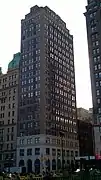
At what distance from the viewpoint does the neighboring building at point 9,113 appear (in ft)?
406

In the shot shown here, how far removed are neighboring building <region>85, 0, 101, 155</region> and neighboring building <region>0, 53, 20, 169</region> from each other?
41.3m

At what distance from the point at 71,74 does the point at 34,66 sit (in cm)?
2962

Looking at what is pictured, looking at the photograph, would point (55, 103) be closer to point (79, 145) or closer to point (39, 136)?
point (39, 136)

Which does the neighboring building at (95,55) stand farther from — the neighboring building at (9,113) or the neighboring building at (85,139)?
the neighboring building at (85,139)

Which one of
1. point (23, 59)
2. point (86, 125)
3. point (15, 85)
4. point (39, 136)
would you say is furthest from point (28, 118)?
point (86, 125)

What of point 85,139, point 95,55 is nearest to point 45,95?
point 95,55

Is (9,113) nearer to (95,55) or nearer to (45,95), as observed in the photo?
(45,95)

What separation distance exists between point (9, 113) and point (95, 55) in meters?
51.0

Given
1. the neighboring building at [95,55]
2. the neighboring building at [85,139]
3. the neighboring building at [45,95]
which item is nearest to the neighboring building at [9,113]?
the neighboring building at [45,95]

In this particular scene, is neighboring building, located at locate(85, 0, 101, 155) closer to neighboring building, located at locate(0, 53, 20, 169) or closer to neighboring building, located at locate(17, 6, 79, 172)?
neighboring building, located at locate(17, 6, 79, 172)

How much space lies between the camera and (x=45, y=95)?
12006cm

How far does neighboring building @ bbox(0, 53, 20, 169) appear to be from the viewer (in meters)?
124

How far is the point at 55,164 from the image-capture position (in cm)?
11781

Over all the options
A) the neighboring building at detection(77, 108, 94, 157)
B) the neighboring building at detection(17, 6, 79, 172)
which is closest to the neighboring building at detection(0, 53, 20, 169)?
the neighboring building at detection(17, 6, 79, 172)
